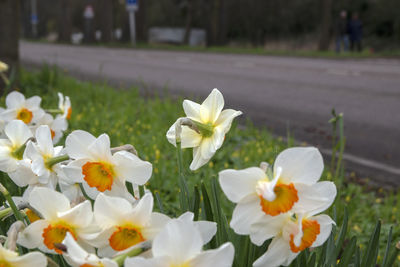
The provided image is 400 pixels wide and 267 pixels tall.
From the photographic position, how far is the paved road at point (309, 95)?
15.8 ft

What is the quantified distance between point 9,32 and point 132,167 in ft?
17.4

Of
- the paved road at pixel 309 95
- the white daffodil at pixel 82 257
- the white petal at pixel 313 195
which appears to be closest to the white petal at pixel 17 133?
the white daffodil at pixel 82 257

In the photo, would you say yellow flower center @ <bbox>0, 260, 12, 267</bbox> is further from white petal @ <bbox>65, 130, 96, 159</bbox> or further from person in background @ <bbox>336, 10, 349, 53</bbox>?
person in background @ <bbox>336, 10, 349, 53</bbox>

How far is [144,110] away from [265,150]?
167 cm

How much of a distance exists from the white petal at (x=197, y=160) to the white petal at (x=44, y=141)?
0.30 meters

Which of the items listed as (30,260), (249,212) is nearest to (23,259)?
(30,260)

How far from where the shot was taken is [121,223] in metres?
0.81

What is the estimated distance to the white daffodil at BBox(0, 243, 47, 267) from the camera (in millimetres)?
729

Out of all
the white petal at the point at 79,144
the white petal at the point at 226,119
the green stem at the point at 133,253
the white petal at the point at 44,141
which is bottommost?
the green stem at the point at 133,253

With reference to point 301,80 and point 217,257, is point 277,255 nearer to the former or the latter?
point 217,257

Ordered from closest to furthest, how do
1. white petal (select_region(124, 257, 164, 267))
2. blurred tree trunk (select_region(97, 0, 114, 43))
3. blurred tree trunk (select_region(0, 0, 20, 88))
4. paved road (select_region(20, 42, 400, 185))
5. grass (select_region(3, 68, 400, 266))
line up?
white petal (select_region(124, 257, 164, 267))
grass (select_region(3, 68, 400, 266))
paved road (select_region(20, 42, 400, 185))
blurred tree trunk (select_region(0, 0, 20, 88))
blurred tree trunk (select_region(97, 0, 114, 43))

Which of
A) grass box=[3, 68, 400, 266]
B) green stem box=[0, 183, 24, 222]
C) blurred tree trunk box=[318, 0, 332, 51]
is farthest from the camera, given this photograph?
blurred tree trunk box=[318, 0, 332, 51]

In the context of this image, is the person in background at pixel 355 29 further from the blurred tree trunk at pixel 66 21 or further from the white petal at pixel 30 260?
the blurred tree trunk at pixel 66 21

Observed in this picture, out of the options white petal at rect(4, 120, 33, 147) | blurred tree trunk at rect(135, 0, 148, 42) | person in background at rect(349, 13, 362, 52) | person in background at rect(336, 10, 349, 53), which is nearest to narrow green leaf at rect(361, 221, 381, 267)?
white petal at rect(4, 120, 33, 147)
